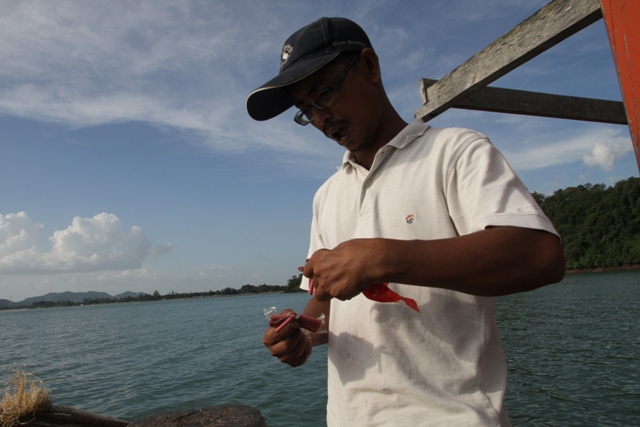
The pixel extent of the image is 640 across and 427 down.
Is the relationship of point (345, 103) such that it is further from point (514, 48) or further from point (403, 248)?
point (514, 48)

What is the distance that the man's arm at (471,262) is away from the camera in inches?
46.2

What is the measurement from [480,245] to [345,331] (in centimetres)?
72

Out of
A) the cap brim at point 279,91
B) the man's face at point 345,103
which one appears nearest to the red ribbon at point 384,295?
the man's face at point 345,103

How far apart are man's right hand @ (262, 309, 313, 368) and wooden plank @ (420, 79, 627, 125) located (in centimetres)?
230

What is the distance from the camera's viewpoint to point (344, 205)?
1.86 m

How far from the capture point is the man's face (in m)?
1.74

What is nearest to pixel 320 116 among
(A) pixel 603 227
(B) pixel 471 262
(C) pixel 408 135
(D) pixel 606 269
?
(C) pixel 408 135

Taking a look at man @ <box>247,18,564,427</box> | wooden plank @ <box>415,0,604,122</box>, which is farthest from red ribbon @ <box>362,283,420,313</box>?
wooden plank @ <box>415,0,604,122</box>

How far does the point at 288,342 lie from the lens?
180 centimetres

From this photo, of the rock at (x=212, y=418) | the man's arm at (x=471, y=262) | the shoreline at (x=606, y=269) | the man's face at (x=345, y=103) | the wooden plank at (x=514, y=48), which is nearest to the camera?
the man's arm at (x=471, y=262)

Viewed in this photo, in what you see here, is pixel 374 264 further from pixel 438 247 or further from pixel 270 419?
pixel 270 419

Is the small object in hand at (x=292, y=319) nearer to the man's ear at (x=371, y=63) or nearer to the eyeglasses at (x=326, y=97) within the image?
the eyeglasses at (x=326, y=97)

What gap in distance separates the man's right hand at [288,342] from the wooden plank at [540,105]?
2304mm

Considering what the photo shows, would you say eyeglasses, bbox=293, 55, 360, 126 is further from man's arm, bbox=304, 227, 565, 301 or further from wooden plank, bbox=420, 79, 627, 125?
wooden plank, bbox=420, 79, 627, 125
